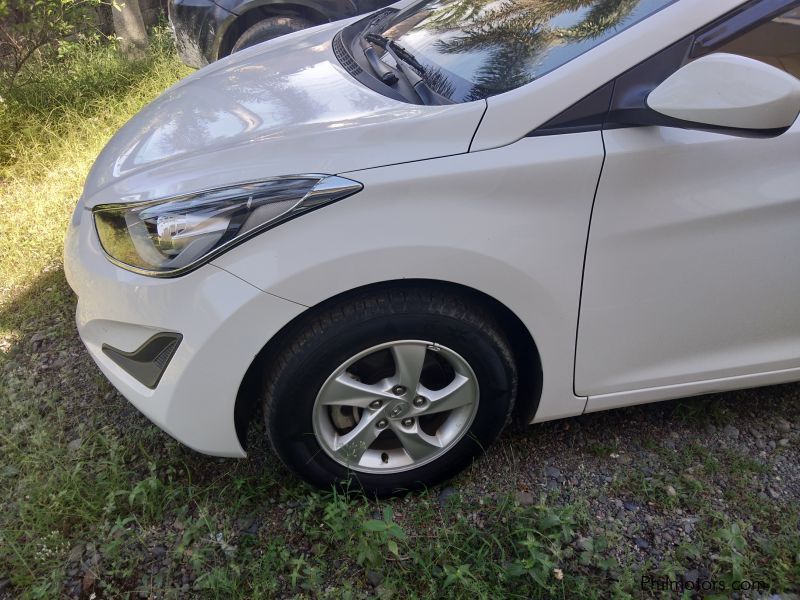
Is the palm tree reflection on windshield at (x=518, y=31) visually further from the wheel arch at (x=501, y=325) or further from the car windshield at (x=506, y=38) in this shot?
the wheel arch at (x=501, y=325)

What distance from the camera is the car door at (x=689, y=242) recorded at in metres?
1.55

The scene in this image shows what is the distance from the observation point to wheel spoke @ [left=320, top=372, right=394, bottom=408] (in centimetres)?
166

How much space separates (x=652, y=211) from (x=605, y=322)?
0.33 metres

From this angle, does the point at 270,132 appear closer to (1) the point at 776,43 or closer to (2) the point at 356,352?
(2) the point at 356,352

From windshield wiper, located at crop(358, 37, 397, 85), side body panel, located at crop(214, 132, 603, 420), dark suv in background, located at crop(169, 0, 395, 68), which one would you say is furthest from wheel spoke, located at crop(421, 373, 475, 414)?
dark suv in background, located at crop(169, 0, 395, 68)

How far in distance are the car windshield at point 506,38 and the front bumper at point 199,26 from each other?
2465mm

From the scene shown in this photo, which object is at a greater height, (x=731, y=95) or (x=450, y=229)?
(x=731, y=95)

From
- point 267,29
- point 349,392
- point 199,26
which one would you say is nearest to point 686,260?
point 349,392

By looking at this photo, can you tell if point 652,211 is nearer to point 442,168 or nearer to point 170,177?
point 442,168

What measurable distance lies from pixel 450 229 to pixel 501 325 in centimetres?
38

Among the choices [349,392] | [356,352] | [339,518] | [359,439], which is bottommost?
[339,518]

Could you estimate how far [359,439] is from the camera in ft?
5.82

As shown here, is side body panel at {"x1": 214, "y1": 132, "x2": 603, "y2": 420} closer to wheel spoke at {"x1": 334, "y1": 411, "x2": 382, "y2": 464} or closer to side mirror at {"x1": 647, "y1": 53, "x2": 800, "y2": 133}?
side mirror at {"x1": 647, "y1": 53, "x2": 800, "y2": 133}

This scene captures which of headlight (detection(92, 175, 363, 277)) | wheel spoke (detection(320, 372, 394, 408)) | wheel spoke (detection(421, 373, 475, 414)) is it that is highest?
headlight (detection(92, 175, 363, 277))
